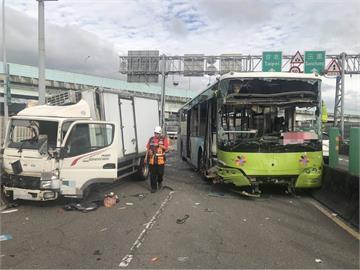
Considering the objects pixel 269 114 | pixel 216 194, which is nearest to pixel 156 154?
pixel 216 194

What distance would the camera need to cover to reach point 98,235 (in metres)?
7.06

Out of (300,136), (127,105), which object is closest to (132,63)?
(127,105)

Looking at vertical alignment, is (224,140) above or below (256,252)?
above

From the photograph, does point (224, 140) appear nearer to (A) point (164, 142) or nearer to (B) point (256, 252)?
(A) point (164, 142)

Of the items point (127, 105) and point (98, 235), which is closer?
point (98, 235)

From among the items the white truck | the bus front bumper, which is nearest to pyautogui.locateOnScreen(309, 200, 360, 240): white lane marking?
the bus front bumper

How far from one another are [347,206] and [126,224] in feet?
14.6

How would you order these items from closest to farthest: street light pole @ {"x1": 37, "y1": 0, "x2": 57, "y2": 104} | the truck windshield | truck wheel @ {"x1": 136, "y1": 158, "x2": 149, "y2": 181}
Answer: the truck windshield → truck wheel @ {"x1": 136, "y1": 158, "x2": 149, "y2": 181} → street light pole @ {"x1": 37, "y1": 0, "x2": 57, "y2": 104}

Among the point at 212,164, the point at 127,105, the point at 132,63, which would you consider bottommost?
the point at 212,164

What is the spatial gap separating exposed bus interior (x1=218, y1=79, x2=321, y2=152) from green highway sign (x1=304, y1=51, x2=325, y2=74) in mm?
19024

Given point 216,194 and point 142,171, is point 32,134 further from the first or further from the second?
point 142,171

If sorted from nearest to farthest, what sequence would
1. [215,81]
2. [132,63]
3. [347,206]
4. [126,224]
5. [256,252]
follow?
[256,252], [126,224], [347,206], [215,81], [132,63]

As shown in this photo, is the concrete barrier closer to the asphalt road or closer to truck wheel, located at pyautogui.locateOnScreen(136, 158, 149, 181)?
the asphalt road

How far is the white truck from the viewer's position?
28.9 ft
